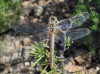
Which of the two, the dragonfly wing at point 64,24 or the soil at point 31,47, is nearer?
the dragonfly wing at point 64,24

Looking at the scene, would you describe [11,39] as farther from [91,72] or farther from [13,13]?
[91,72]

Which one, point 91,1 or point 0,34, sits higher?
point 91,1

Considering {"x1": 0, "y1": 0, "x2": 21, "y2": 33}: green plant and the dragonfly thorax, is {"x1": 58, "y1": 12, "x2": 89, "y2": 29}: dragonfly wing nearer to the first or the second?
the dragonfly thorax

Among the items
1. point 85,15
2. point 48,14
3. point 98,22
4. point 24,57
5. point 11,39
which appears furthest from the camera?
point 48,14

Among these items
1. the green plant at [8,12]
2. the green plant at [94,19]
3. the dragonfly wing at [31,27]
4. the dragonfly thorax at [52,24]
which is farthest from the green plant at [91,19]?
the dragonfly thorax at [52,24]

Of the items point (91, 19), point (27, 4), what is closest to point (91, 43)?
point (91, 19)

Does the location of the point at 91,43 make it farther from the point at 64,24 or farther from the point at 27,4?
the point at 27,4

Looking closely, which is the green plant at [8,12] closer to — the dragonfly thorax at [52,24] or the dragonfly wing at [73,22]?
the dragonfly wing at [73,22]

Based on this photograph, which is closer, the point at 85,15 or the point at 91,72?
the point at 85,15

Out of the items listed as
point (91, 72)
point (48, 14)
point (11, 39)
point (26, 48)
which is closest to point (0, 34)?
point (11, 39)
